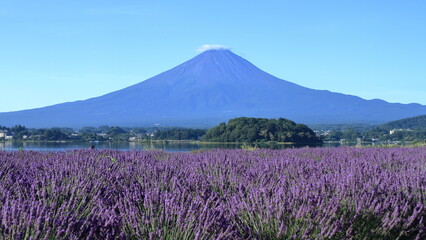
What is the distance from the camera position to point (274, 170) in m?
4.70

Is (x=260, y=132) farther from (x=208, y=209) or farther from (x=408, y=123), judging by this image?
(x=408, y=123)

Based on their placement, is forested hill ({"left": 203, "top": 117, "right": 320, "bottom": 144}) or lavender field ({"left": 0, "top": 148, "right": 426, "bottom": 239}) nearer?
lavender field ({"left": 0, "top": 148, "right": 426, "bottom": 239})

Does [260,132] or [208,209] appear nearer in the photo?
[208,209]

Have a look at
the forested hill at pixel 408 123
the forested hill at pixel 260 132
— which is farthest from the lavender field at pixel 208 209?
the forested hill at pixel 408 123

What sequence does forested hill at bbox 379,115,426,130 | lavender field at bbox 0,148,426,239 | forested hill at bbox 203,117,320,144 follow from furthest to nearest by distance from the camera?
A: forested hill at bbox 379,115,426,130 < forested hill at bbox 203,117,320,144 < lavender field at bbox 0,148,426,239

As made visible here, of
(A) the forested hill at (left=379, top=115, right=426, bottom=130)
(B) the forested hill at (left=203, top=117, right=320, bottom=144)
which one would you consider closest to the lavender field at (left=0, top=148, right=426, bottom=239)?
(B) the forested hill at (left=203, top=117, right=320, bottom=144)

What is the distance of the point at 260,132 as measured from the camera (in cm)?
2938

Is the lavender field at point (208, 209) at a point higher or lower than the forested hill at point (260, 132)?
lower

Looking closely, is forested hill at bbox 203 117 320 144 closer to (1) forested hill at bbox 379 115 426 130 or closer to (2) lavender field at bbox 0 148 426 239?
(2) lavender field at bbox 0 148 426 239

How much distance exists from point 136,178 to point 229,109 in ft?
633

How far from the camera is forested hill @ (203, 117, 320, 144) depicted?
94.7ft

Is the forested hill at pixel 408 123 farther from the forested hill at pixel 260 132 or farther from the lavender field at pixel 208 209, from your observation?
the lavender field at pixel 208 209

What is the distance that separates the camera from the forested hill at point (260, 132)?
28.9 m

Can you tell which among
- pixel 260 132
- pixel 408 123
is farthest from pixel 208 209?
pixel 408 123
